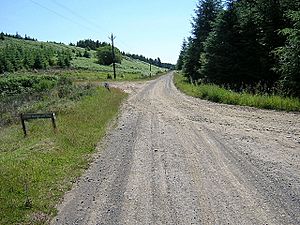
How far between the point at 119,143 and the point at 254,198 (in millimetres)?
5678

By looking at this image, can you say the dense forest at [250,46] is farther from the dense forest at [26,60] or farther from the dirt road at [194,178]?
the dense forest at [26,60]

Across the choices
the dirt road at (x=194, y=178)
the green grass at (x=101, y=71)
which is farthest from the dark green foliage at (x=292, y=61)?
the green grass at (x=101, y=71)

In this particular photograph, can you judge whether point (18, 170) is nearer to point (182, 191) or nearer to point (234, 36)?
point (182, 191)

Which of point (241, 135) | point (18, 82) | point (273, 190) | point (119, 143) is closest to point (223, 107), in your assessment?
point (241, 135)

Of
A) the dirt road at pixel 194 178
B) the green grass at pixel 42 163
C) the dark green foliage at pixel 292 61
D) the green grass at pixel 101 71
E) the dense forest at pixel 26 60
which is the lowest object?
the green grass at pixel 101 71

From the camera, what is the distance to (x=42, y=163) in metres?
8.52

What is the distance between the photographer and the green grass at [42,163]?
19.6 ft

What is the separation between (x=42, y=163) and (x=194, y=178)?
3961mm

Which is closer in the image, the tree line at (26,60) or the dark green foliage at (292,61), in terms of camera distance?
the dark green foliage at (292,61)

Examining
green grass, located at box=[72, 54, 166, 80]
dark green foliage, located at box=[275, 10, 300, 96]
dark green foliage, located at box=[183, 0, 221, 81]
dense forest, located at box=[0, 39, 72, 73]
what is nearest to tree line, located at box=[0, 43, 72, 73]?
dense forest, located at box=[0, 39, 72, 73]

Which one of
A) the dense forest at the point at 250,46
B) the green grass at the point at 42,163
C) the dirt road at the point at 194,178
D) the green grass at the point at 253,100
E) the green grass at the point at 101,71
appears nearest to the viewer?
the dirt road at the point at 194,178

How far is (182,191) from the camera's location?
6336 millimetres

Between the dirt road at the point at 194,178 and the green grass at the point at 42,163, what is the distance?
417 millimetres

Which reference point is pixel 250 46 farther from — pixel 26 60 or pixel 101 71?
pixel 26 60
